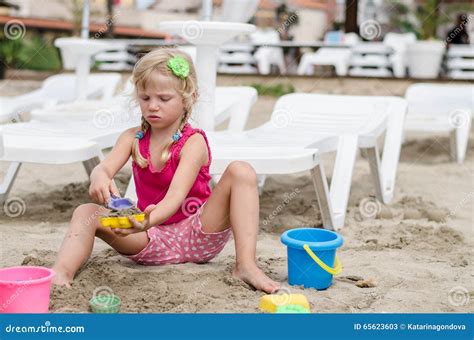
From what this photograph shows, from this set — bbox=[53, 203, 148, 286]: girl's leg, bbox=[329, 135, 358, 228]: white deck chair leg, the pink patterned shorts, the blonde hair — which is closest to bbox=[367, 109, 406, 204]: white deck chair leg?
bbox=[329, 135, 358, 228]: white deck chair leg

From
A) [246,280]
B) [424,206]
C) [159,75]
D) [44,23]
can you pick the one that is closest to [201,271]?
[246,280]

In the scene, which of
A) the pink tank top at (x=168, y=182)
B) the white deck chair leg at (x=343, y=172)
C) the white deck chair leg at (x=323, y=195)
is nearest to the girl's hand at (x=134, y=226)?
the pink tank top at (x=168, y=182)

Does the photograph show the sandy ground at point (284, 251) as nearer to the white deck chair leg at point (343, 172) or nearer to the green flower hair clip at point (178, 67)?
the white deck chair leg at point (343, 172)

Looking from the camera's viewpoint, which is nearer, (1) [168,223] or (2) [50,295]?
(2) [50,295]

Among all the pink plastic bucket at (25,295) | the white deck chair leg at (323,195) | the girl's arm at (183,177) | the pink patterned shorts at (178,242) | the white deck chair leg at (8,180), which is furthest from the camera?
the white deck chair leg at (8,180)

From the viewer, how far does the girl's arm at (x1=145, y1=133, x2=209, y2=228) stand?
2.06 meters

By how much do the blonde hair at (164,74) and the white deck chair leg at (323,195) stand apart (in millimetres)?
836

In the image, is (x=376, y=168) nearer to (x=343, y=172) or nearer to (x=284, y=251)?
(x=343, y=172)

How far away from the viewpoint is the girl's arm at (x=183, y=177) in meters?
2.06

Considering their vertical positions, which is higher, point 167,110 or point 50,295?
point 167,110

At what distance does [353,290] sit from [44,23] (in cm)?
1146

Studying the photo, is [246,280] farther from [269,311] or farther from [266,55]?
[266,55]

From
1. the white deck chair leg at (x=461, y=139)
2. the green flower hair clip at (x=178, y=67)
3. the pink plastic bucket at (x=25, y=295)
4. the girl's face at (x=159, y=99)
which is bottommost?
the white deck chair leg at (x=461, y=139)

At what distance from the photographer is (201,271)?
7.51ft
